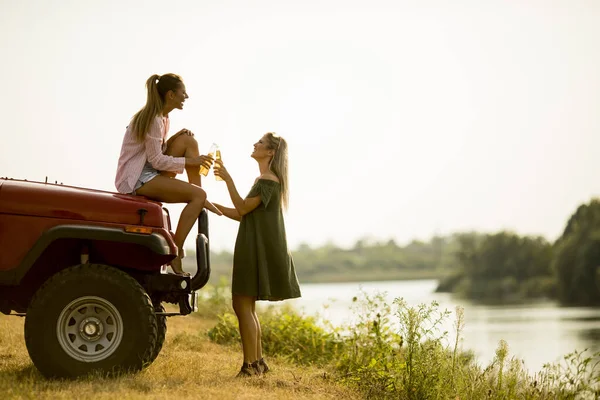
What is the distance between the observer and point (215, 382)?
22.2 feet

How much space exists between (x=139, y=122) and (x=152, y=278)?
1.36 m

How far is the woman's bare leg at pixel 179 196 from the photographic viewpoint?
275 inches

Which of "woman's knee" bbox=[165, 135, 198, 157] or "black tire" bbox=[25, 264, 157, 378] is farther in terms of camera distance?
"woman's knee" bbox=[165, 135, 198, 157]

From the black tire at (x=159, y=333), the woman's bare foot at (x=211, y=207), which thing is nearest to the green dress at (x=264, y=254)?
the woman's bare foot at (x=211, y=207)

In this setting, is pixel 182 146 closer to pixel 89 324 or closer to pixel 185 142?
pixel 185 142

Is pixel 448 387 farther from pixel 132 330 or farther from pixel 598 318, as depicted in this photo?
pixel 598 318

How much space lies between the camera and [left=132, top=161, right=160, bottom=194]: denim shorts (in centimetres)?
704

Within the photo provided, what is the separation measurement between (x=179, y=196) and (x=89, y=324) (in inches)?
51.9

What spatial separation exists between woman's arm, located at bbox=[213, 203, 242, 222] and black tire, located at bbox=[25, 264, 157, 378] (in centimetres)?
122

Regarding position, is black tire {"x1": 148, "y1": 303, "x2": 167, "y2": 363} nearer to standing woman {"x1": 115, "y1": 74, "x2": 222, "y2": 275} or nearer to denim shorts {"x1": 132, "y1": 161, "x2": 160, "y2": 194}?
standing woman {"x1": 115, "y1": 74, "x2": 222, "y2": 275}

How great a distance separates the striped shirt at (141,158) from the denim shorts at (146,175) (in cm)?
4

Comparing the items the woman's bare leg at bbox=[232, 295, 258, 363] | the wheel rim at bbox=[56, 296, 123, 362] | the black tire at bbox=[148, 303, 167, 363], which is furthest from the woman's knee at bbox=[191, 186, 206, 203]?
the wheel rim at bbox=[56, 296, 123, 362]

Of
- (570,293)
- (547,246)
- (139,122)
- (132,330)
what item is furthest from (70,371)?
(547,246)

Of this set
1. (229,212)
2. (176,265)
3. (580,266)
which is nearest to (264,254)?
(229,212)
